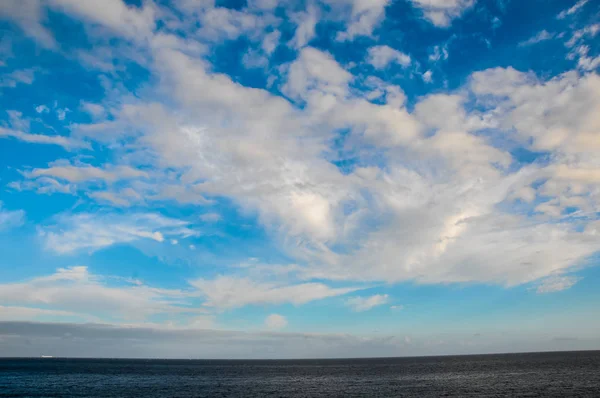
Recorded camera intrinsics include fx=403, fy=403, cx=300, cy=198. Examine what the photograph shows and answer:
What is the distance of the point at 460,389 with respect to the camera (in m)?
107

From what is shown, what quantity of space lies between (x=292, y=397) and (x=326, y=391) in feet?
49.7

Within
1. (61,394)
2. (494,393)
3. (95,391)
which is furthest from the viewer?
(95,391)

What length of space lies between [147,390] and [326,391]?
169ft

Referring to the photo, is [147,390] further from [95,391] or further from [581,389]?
[581,389]

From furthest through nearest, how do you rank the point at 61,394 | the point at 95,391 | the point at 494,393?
the point at 95,391 → the point at 61,394 → the point at 494,393

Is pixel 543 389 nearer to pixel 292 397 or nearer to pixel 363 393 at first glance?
pixel 363 393

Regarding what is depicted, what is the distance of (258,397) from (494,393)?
57301 mm

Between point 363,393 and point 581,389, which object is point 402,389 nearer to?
point 363,393

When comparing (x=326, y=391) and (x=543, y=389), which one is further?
(x=326, y=391)

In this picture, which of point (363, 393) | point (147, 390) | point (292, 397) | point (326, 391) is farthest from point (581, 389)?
point (147, 390)

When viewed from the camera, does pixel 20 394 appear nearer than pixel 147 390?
Yes

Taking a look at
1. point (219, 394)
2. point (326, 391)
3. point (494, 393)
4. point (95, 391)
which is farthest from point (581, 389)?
point (95, 391)

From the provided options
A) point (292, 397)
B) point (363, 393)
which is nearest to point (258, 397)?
point (292, 397)

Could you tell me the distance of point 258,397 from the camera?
3935 inches
